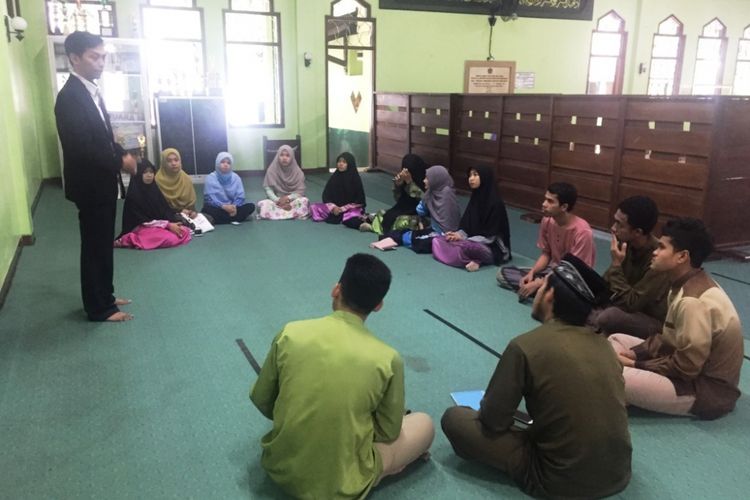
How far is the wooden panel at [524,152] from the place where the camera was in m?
6.16

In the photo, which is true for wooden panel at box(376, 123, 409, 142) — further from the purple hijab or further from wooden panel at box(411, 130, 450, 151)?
the purple hijab

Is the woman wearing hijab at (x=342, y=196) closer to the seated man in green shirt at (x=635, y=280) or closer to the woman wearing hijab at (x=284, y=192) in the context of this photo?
the woman wearing hijab at (x=284, y=192)

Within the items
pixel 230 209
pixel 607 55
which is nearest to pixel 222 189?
pixel 230 209

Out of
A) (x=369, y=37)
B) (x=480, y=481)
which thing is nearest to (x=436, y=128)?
(x=369, y=37)

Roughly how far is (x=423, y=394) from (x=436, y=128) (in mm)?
5831

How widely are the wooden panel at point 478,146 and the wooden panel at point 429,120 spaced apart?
0.32 meters

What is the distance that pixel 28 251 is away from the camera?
15.4 feet

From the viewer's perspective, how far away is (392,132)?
9.13m

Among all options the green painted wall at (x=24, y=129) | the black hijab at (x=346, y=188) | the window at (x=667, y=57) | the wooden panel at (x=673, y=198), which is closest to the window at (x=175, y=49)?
the green painted wall at (x=24, y=129)

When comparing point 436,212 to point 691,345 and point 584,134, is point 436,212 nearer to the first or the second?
point 584,134

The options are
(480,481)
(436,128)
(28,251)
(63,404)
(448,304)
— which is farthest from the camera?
(436,128)

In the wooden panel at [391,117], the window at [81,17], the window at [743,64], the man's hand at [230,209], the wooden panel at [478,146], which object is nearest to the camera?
the man's hand at [230,209]

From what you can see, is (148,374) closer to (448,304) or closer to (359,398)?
(359,398)

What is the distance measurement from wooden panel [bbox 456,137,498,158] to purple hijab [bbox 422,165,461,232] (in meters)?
2.27
